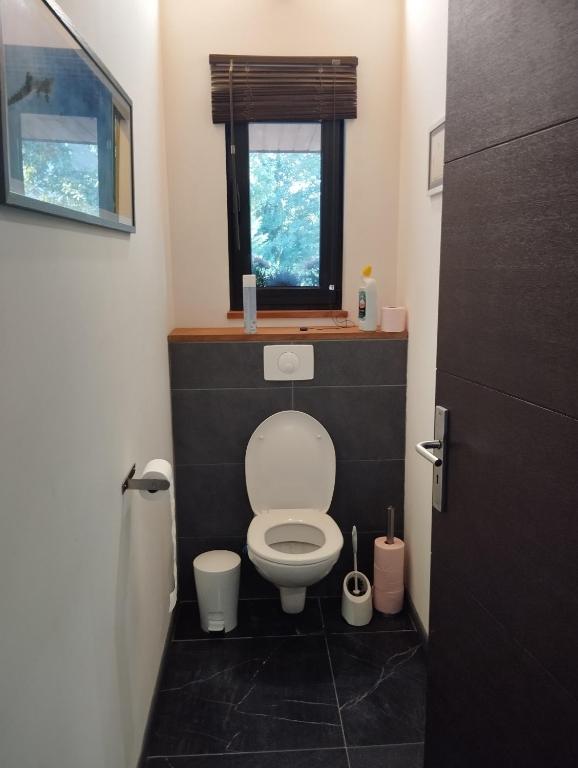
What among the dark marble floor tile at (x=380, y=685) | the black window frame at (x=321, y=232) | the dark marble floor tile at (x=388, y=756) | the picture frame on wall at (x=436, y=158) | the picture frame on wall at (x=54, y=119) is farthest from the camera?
the black window frame at (x=321, y=232)

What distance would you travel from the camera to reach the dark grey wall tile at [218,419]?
8.07ft

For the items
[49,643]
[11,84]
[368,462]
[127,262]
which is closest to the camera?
[11,84]

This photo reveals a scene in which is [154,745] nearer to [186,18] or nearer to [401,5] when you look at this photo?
[186,18]

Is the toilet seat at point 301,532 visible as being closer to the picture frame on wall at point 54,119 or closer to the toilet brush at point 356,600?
the toilet brush at point 356,600

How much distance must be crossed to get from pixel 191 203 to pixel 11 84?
1.72 meters

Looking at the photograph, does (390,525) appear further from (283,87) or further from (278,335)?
(283,87)

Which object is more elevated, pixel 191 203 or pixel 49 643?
pixel 191 203

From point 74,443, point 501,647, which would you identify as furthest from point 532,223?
point 74,443

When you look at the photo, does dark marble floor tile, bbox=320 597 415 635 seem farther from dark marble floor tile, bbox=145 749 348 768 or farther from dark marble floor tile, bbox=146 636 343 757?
dark marble floor tile, bbox=145 749 348 768

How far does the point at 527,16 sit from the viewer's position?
892 mm

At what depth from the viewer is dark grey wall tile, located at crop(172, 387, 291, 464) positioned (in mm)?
2459

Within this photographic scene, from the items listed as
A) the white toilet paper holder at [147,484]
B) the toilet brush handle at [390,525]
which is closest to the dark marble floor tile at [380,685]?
the toilet brush handle at [390,525]

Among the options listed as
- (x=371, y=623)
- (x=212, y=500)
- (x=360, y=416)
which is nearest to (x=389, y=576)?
A: (x=371, y=623)

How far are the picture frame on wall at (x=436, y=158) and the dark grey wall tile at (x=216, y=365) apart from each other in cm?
91
